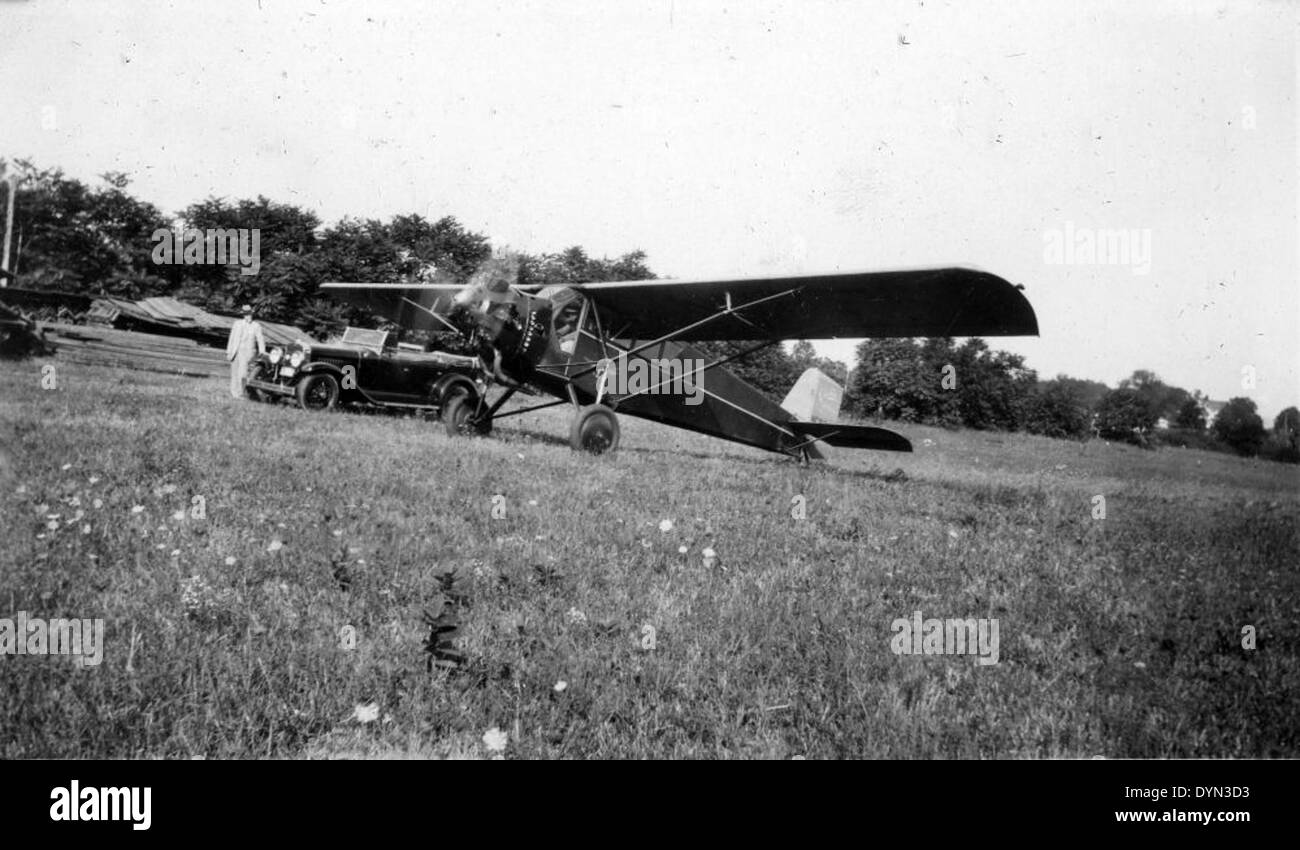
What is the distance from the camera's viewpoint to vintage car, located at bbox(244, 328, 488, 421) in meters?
11.8

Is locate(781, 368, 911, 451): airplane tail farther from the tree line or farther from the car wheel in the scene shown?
the tree line

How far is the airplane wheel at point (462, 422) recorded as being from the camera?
33.0 feet

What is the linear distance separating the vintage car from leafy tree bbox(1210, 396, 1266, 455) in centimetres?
3174

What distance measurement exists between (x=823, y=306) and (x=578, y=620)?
659 centimetres

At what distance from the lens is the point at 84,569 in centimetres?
264

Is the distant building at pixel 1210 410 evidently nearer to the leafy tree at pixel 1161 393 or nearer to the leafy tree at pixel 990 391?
the leafy tree at pixel 1161 393

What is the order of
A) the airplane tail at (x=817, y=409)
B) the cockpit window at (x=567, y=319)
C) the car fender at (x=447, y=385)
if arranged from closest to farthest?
the cockpit window at (x=567, y=319) < the airplane tail at (x=817, y=409) < the car fender at (x=447, y=385)

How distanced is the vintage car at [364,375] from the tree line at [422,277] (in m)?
19.2

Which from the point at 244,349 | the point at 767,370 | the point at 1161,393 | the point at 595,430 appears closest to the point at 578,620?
the point at 595,430

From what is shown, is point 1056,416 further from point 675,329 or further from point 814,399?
Answer: point 675,329

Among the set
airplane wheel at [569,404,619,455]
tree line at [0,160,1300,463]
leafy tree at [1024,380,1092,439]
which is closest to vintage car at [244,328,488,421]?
airplane wheel at [569,404,619,455]

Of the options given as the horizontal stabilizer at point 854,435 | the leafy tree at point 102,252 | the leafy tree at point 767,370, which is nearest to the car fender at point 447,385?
the horizontal stabilizer at point 854,435

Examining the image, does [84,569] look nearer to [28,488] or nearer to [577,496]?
[28,488]

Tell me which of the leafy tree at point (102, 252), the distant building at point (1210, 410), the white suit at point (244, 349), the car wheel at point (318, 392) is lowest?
the car wheel at point (318, 392)
